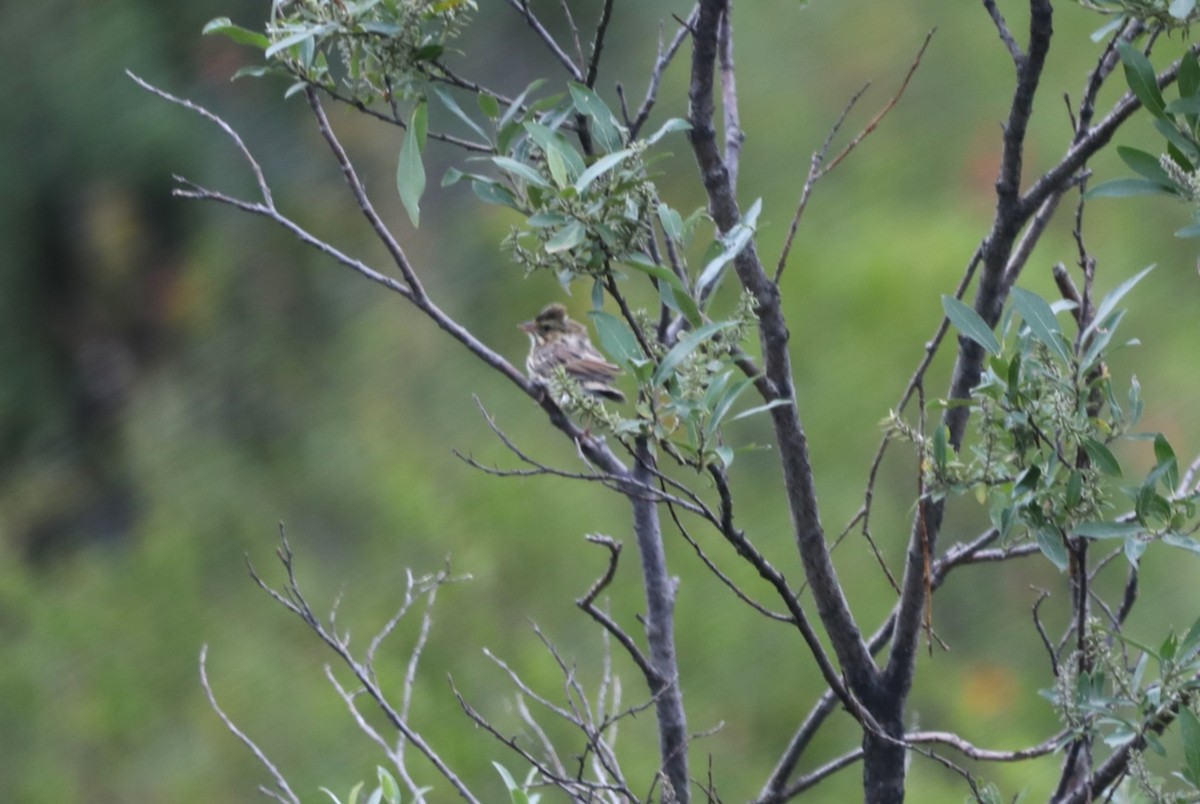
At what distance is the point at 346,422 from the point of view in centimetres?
673

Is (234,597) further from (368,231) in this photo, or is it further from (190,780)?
(368,231)

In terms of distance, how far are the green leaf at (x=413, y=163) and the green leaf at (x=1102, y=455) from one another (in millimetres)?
846

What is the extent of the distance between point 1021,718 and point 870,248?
2.49 m

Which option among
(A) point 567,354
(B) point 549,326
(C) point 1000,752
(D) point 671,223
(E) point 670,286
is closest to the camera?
(E) point 670,286

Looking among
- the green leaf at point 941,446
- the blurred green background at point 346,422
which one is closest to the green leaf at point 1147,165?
the green leaf at point 941,446

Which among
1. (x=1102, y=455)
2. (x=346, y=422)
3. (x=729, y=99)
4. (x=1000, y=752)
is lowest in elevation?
(x=346, y=422)

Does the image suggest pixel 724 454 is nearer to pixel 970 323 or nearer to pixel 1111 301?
pixel 970 323

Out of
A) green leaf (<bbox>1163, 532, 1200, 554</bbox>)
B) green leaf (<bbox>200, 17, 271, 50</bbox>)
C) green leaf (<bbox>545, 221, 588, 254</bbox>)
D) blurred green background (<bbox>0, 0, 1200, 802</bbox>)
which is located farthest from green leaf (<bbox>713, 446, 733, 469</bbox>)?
blurred green background (<bbox>0, 0, 1200, 802</bbox>)

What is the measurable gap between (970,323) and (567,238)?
506 millimetres

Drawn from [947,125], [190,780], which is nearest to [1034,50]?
[190,780]

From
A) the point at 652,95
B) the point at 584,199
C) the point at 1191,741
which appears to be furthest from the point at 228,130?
the point at 1191,741

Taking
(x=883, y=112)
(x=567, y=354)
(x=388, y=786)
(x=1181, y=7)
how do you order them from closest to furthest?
(x=1181, y=7) < (x=388, y=786) < (x=883, y=112) < (x=567, y=354)

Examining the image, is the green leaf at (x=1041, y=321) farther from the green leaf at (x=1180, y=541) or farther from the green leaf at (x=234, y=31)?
the green leaf at (x=234, y=31)

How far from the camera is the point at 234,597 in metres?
6.19
